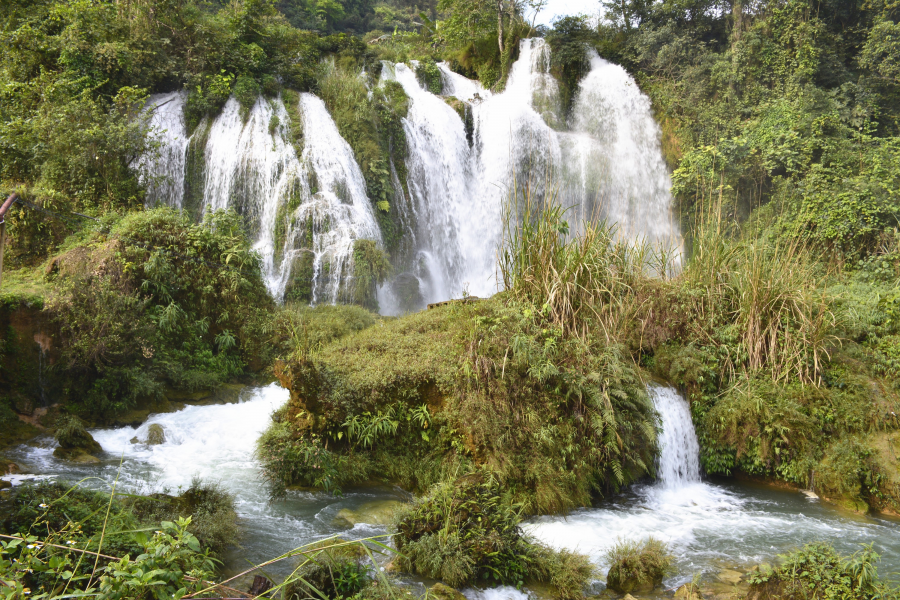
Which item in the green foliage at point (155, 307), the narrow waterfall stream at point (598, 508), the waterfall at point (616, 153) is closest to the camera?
the narrow waterfall stream at point (598, 508)

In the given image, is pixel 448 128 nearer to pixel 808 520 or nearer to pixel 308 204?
pixel 308 204

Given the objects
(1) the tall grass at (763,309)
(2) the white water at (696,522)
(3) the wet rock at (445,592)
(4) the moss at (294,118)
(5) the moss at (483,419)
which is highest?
(4) the moss at (294,118)

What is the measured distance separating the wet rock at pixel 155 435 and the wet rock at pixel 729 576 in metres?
6.64

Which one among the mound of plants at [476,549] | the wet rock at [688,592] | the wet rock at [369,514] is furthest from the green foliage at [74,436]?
the wet rock at [688,592]

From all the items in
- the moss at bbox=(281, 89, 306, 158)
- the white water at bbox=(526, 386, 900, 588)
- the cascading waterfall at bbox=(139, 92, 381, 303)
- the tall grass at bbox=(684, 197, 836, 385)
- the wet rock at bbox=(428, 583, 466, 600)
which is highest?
the moss at bbox=(281, 89, 306, 158)

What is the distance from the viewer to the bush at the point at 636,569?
4305 millimetres

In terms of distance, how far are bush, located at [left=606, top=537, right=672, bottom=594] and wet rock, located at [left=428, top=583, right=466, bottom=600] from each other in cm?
131

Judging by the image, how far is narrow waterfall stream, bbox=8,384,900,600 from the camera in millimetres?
4945

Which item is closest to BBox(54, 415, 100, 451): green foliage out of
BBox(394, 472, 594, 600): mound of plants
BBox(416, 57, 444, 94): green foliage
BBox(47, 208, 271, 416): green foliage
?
BBox(47, 208, 271, 416): green foliage

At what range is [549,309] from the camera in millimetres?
6188

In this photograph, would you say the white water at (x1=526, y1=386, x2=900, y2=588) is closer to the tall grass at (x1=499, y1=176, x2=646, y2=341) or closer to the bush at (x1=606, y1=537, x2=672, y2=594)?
the bush at (x1=606, y1=537, x2=672, y2=594)

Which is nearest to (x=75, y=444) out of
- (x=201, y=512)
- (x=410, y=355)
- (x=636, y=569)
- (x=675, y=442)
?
(x=201, y=512)

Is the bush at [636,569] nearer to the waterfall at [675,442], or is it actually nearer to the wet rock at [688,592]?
the wet rock at [688,592]

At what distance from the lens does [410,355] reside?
657 cm
